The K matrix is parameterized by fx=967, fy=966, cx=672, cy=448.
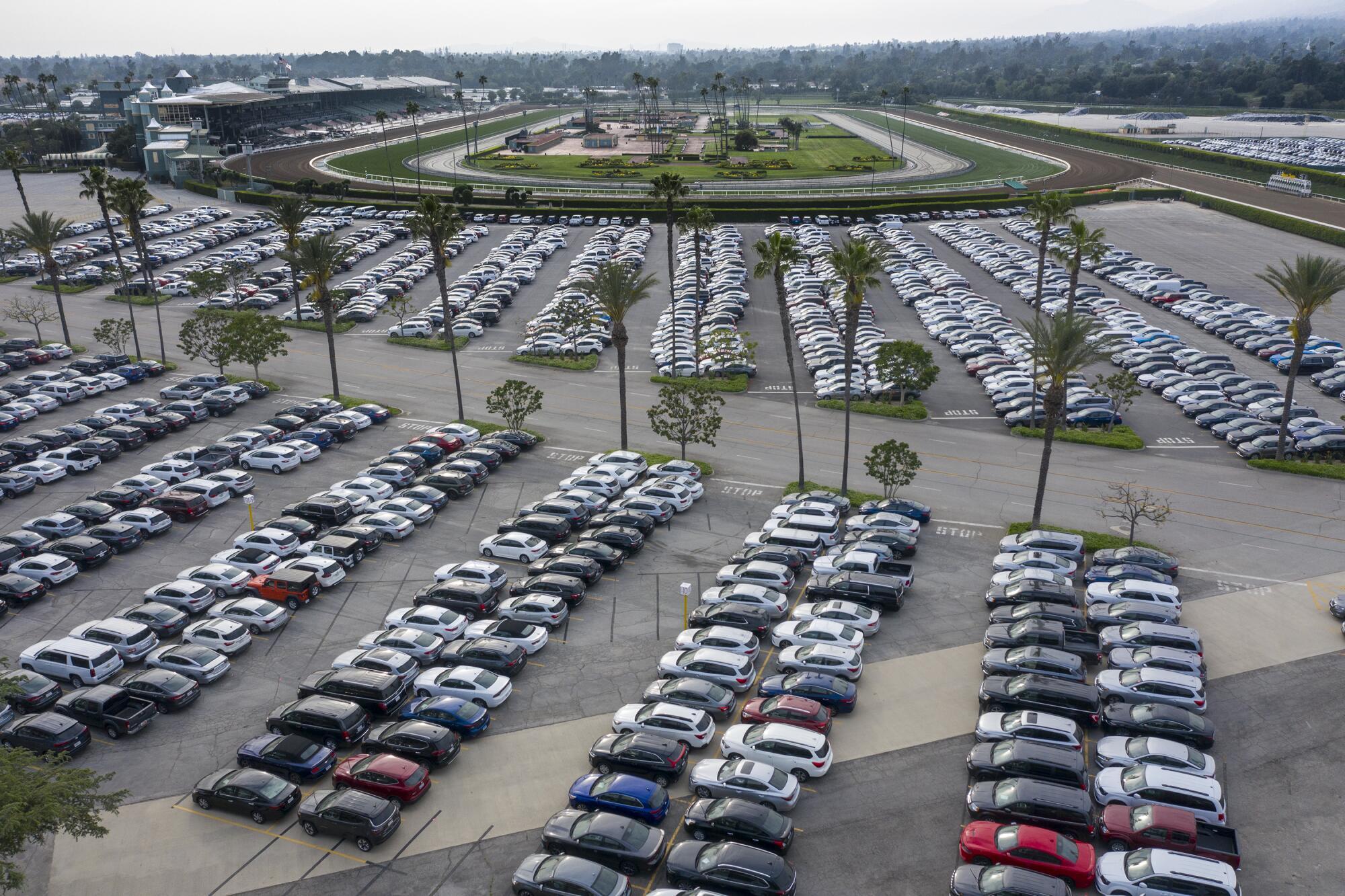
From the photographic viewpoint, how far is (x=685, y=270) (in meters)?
95.1

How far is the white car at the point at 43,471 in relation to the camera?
171 feet

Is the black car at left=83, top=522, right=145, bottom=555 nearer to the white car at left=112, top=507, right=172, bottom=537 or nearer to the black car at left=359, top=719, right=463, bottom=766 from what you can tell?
the white car at left=112, top=507, right=172, bottom=537

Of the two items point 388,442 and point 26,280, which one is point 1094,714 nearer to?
point 388,442

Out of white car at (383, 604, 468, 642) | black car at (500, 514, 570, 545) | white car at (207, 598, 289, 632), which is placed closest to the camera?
white car at (383, 604, 468, 642)

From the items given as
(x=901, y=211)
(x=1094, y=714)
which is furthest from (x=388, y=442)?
(x=901, y=211)

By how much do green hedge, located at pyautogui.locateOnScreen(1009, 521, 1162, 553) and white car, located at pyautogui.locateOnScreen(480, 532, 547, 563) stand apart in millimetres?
21487

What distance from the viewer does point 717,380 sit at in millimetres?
66250

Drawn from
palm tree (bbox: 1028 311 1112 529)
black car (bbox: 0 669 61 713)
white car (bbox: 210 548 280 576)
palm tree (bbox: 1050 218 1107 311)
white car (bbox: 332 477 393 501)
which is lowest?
black car (bbox: 0 669 61 713)

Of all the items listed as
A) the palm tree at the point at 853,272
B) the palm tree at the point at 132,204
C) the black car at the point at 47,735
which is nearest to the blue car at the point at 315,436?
the palm tree at the point at 132,204

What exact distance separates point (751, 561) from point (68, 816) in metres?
24.8

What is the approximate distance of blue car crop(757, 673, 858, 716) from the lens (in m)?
31.5

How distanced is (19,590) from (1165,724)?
1704 inches

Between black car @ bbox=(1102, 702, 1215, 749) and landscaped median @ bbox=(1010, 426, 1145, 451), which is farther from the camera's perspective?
landscaped median @ bbox=(1010, 426, 1145, 451)

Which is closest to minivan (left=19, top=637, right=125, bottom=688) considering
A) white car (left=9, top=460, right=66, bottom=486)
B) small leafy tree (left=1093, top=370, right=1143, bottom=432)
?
white car (left=9, top=460, right=66, bottom=486)
